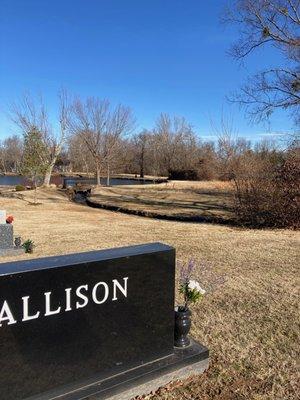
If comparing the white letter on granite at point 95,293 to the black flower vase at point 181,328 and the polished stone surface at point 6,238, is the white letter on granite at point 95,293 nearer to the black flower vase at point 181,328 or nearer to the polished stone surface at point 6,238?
the black flower vase at point 181,328

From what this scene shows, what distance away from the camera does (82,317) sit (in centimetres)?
283

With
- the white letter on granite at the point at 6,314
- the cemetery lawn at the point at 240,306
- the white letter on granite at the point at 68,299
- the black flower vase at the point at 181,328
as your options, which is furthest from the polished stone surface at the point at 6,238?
the white letter on granite at the point at 6,314

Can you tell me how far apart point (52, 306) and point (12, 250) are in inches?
249

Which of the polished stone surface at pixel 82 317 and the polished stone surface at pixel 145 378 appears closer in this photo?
the polished stone surface at pixel 82 317

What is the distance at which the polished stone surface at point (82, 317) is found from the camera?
2549mm

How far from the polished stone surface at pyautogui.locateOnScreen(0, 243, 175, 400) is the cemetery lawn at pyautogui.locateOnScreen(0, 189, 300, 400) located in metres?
0.50

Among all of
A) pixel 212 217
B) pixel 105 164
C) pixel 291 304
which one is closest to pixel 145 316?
pixel 291 304

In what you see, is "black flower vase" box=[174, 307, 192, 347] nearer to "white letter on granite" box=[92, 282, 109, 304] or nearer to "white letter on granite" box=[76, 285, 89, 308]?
"white letter on granite" box=[92, 282, 109, 304]

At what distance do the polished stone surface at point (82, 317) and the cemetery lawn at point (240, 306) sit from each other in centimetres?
50

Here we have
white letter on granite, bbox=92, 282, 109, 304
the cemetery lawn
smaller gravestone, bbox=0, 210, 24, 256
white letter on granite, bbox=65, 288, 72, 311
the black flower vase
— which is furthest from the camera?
smaller gravestone, bbox=0, 210, 24, 256

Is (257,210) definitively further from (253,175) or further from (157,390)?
(157,390)

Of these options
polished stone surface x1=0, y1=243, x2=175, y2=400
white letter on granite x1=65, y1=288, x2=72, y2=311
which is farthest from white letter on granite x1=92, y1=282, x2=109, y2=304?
white letter on granite x1=65, y1=288, x2=72, y2=311

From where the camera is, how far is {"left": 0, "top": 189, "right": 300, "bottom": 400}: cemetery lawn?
130 inches

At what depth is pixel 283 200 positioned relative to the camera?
12.2m
